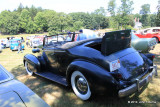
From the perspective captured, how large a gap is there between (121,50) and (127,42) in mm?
356

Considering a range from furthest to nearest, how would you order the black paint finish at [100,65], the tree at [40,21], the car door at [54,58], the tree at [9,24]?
the tree at [40,21]
the tree at [9,24]
the car door at [54,58]
the black paint finish at [100,65]

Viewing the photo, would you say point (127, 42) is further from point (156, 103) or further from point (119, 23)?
point (119, 23)

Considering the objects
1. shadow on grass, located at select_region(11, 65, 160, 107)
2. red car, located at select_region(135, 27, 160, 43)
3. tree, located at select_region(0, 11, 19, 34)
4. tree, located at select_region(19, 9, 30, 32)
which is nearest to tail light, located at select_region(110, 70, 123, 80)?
shadow on grass, located at select_region(11, 65, 160, 107)

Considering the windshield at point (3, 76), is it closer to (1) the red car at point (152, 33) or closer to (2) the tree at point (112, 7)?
(1) the red car at point (152, 33)

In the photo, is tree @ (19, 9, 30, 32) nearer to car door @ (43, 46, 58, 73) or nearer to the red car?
the red car

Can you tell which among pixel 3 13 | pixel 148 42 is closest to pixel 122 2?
pixel 148 42

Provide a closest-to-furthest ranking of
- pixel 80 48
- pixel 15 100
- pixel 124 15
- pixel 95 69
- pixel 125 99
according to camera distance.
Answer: pixel 15 100, pixel 95 69, pixel 125 99, pixel 80 48, pixel 124 15

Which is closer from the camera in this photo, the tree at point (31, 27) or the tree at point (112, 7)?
the tree at point (112, 7)

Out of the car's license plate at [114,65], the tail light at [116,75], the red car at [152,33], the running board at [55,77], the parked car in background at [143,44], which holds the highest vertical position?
the red car at [152,33]

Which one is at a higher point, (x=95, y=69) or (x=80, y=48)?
(x=80, y=48)

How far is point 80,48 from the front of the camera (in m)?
3.30

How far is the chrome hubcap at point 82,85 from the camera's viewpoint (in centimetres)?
300

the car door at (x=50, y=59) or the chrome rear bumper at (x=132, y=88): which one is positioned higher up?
the car door at (x=50, y=59)

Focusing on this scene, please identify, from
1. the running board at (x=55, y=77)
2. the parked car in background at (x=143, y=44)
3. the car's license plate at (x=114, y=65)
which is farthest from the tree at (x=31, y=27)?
the car's license plate at (x=114, y=65)
